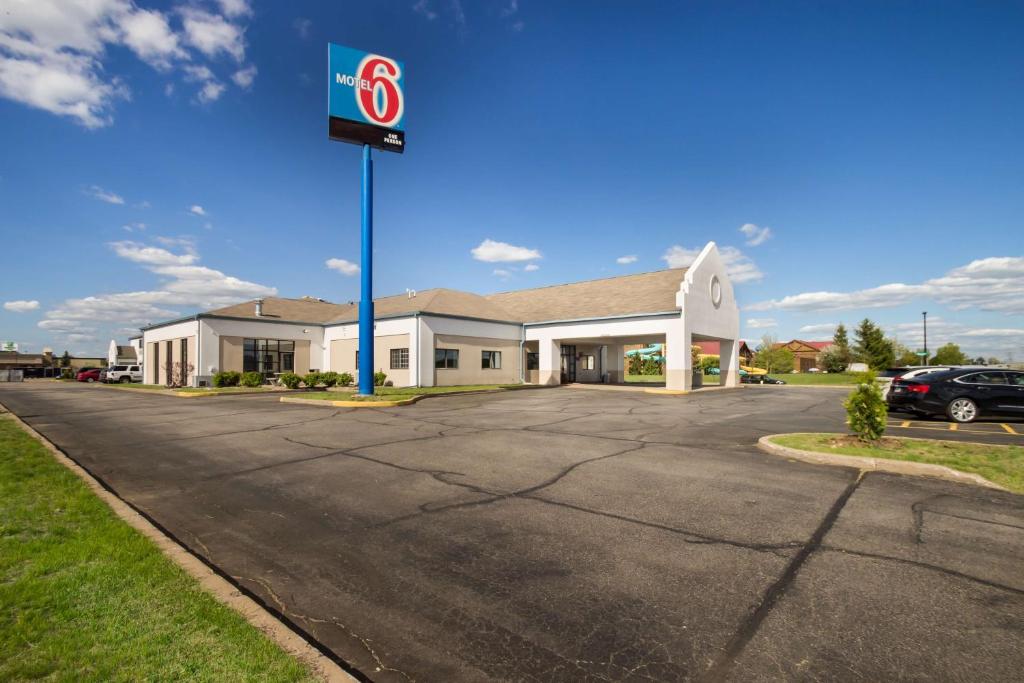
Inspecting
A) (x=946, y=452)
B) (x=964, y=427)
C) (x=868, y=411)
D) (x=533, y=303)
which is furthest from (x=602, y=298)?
(x=946, y=452)

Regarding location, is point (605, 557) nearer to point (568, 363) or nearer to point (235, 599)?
point (235, 599)

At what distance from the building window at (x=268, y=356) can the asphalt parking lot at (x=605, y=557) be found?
1124 inches

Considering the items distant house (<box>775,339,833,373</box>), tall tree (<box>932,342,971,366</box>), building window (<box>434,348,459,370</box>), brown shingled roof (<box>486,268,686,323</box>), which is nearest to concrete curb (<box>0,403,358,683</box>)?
building window (<box>434,348,459,370</box>)

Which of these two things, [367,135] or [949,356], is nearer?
[367,135]

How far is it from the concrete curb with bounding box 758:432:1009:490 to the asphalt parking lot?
46 centimetres

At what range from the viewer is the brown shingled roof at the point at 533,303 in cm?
3138

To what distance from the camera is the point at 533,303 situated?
39.2 m

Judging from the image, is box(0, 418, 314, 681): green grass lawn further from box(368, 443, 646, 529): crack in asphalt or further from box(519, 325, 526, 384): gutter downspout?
box(519, 325, 526, 384): gutter downspout

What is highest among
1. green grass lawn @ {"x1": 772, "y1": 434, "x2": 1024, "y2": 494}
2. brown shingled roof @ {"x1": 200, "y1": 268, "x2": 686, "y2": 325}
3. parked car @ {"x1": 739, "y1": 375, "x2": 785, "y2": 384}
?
brown shingled roof @ {"x1": 200, "y1": 268, "x2": 686, "y2": 325}

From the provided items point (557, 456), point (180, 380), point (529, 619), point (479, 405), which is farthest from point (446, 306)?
point (529, 619)

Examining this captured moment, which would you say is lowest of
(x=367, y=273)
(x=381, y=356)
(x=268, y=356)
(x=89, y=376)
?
(x=89, y=376)

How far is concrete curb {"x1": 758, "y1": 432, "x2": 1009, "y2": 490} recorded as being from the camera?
719 centimetres

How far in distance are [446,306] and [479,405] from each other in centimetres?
1476

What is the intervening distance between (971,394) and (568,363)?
26580 millimetres
